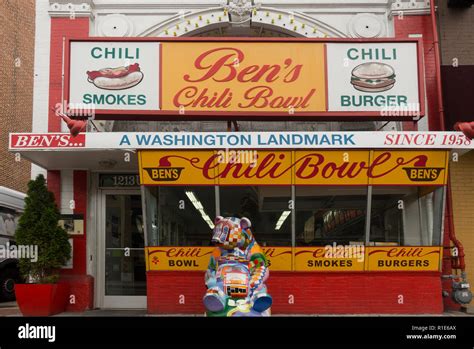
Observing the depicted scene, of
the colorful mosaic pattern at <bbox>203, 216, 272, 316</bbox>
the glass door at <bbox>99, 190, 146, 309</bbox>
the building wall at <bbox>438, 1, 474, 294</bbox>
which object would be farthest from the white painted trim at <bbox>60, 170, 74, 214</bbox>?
the building wall at <bbox>438, 1, 474, 294</bbox>

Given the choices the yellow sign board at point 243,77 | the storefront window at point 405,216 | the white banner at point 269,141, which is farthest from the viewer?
the yellow sign board at point 243,77

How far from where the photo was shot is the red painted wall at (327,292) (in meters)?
9.88

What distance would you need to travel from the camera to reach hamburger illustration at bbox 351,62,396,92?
34.9ft

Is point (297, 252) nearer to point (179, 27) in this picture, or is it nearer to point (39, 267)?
point (39, 267)

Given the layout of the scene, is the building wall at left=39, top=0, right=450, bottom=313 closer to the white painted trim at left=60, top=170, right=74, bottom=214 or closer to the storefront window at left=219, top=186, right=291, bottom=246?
the white painted trim at left=60, top=170, right=74, bottom=214

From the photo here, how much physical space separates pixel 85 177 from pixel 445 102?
302 inches

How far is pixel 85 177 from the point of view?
11.5m

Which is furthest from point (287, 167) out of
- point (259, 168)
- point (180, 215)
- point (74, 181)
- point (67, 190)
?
point (67, 190)

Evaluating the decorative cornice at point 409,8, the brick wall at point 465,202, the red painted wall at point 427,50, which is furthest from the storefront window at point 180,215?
the decorative cornice at point 409,8

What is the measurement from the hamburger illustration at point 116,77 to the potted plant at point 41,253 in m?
2.15

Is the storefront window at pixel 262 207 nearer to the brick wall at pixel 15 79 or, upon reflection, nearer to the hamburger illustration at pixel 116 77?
the hamburger illustration at pixel 116 77

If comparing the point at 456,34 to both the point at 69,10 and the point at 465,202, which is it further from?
the point at 69,10

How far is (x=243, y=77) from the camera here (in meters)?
10.7
